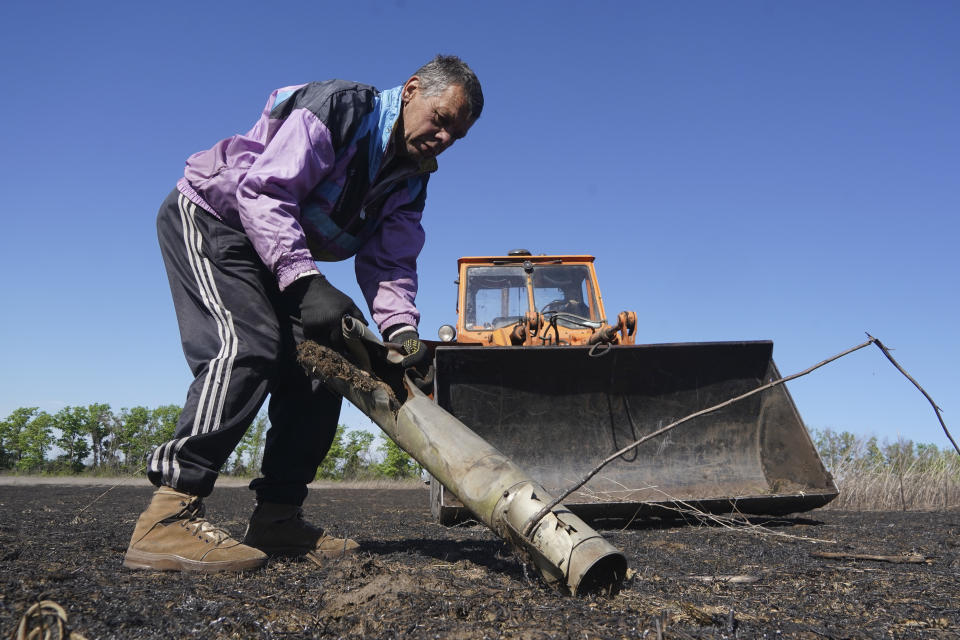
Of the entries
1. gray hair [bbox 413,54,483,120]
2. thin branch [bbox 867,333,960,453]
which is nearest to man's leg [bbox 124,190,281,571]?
gray hair [bbox 413,54,483,120]

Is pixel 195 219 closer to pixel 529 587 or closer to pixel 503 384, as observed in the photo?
pixel 529 587

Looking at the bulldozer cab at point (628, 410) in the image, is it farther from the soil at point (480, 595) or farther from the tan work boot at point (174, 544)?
the tan work boot at point (174, 544)

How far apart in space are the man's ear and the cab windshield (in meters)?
3.77

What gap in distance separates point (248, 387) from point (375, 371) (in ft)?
1.29

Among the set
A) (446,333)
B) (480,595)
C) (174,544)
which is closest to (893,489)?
(446,333)

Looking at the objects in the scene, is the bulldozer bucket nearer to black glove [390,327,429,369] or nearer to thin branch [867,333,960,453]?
black glove [390,327,429,369]

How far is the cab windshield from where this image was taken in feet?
20.0

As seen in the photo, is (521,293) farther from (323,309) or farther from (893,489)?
(893,489)

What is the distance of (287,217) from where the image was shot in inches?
80.0

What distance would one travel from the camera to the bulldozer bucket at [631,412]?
4.25 metres

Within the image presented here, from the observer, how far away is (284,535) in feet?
7.96

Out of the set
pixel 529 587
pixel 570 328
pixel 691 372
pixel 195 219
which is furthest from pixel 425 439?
pixel 570 328

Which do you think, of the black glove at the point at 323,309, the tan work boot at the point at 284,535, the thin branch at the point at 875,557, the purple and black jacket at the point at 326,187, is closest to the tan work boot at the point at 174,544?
the tan work boot at the point at 284,535

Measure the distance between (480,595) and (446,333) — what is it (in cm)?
352
